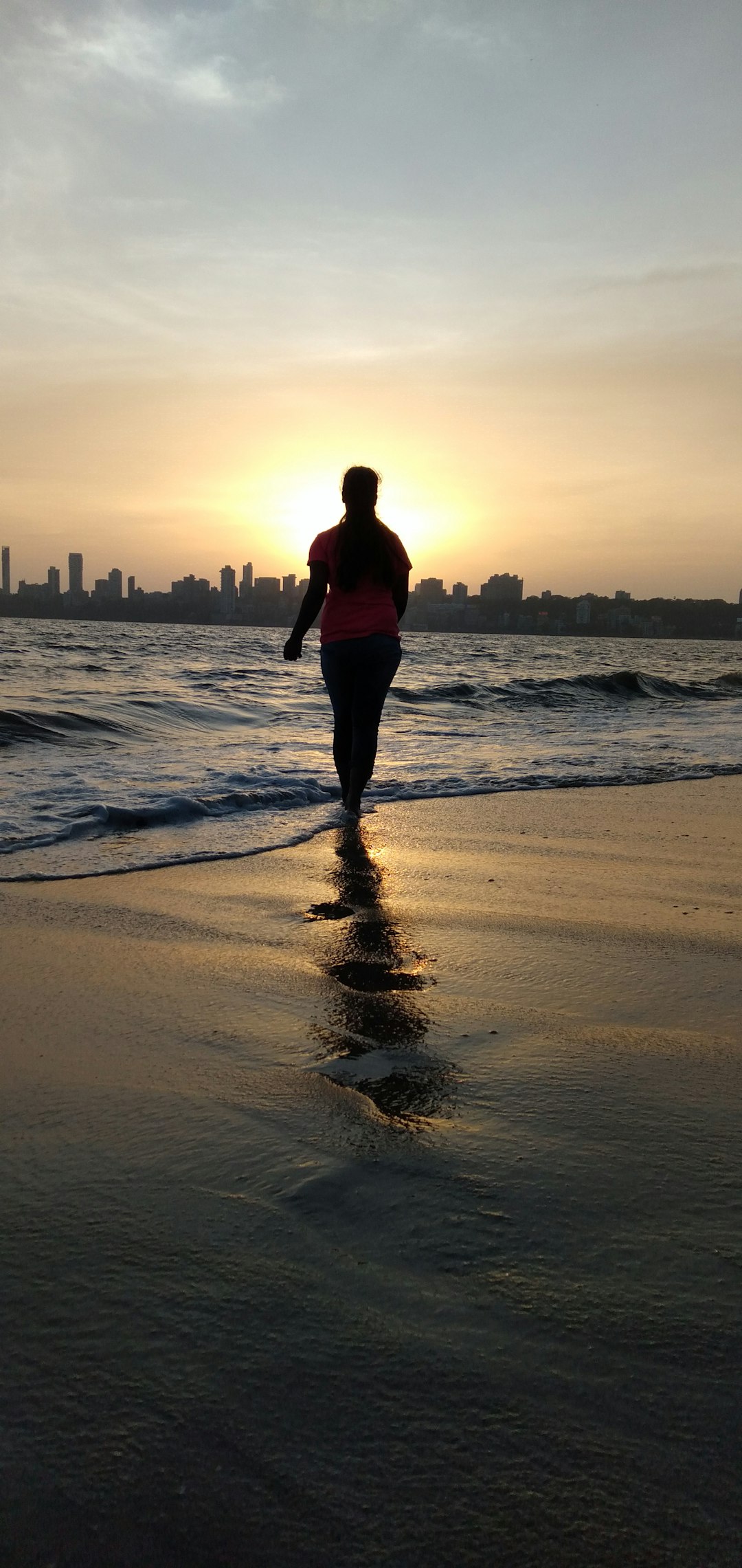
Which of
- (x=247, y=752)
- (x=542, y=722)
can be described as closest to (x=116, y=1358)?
(x=247, y=752)

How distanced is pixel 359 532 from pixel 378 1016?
10.3ft

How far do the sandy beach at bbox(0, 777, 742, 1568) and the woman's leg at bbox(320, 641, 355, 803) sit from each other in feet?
8.51

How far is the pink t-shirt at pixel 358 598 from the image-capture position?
481 cm

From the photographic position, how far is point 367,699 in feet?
16.2

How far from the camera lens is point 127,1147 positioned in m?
1.48

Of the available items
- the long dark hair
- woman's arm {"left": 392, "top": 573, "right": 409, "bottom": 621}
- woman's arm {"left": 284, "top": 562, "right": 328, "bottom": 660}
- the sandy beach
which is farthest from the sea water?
the sandy beach

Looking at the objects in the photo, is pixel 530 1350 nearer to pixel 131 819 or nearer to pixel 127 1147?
pixel 127 1147

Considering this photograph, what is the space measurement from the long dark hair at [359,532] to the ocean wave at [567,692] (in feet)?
29.7

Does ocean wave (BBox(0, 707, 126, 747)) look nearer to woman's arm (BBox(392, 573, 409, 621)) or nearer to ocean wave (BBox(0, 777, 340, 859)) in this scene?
ocean wave (BBox(0, 777, 340, 859))

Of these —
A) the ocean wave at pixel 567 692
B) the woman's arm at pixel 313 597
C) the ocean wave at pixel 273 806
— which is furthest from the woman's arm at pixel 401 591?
the ocean wave at pixel 567 692

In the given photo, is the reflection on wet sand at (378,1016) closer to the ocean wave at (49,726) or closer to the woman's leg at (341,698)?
the woman's leg at (341,698)

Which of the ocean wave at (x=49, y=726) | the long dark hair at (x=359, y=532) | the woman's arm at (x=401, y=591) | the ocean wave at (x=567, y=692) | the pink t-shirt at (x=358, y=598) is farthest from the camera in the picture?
the ocean wave at (x=567, y=692)

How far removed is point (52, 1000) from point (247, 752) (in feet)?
17.9

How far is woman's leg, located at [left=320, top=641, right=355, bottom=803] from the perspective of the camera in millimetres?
4934
